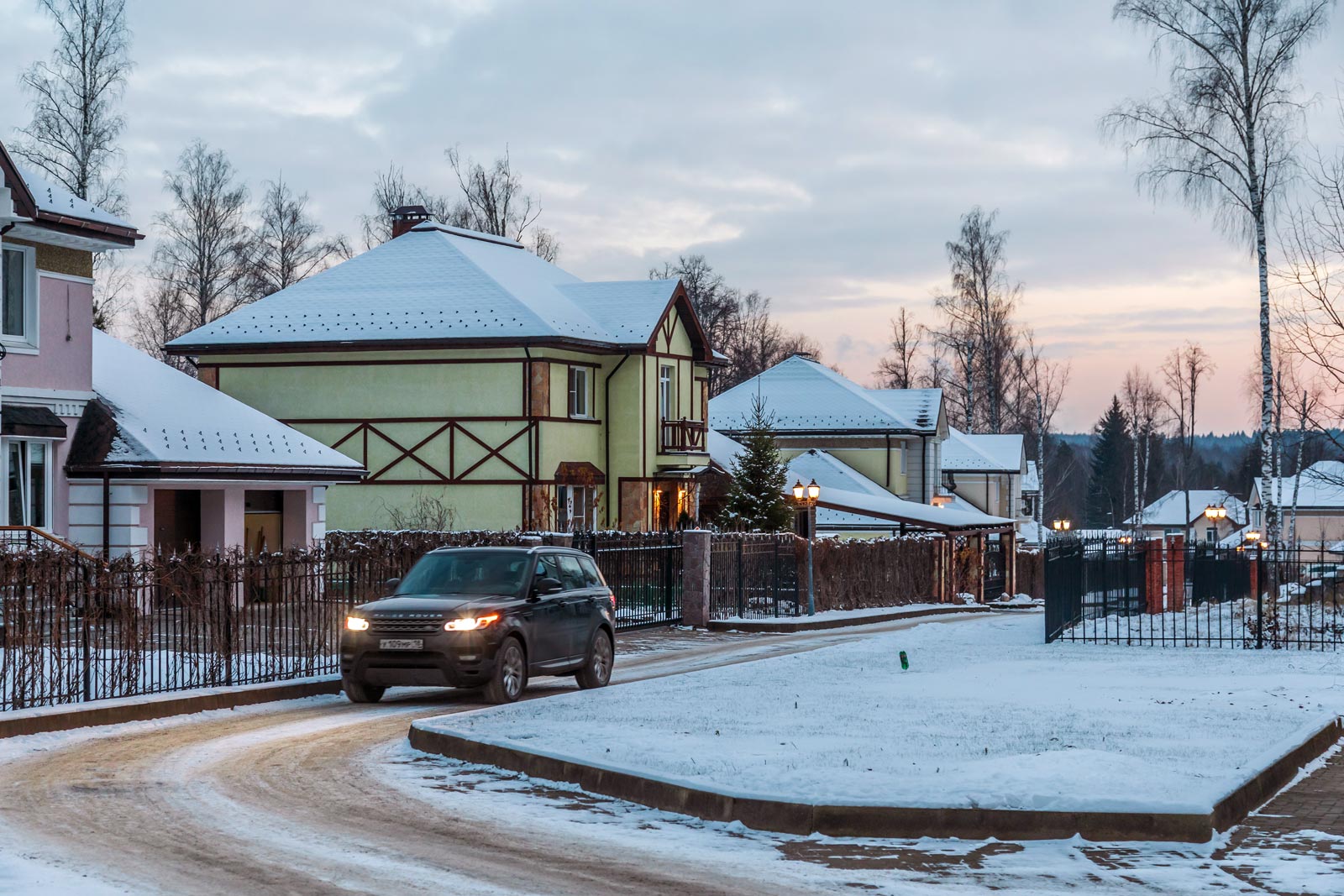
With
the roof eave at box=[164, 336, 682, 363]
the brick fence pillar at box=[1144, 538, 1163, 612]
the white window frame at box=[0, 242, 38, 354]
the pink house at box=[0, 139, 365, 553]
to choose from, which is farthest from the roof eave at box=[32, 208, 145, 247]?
the brick fence pillar at box=[1144, 538, 1163, 612]

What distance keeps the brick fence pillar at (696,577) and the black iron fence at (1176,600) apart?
7247mm

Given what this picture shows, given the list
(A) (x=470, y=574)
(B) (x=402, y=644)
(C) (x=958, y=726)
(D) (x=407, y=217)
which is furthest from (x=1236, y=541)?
(C) (x=958, y=726)

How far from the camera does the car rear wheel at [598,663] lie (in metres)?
19.5

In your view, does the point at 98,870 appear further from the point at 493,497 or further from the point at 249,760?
the point at 493,497

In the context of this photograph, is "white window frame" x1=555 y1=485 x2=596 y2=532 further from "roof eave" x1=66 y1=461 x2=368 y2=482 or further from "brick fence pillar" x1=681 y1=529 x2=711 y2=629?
"brick fence pillar" x1=681 y1=529 x2=711 y2=629

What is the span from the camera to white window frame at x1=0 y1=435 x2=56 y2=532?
27875 millimetres

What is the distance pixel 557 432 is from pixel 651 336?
3915 mm

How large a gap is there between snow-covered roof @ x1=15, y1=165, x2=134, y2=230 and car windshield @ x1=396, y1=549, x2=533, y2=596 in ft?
40.1

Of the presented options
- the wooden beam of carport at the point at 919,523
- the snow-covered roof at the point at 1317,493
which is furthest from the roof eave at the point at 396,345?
the snow-covered roof at the point at 1317,493

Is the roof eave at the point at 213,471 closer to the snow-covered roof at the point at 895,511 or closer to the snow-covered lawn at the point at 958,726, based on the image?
the snow-covered lawn at the point at 958,726

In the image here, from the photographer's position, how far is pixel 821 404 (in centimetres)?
7331

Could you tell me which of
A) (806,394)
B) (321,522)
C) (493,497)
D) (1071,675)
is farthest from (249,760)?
(806,394)

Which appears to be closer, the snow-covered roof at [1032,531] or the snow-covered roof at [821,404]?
the snow-covered roof at [821,404]

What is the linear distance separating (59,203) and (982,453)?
6550 centimetres
